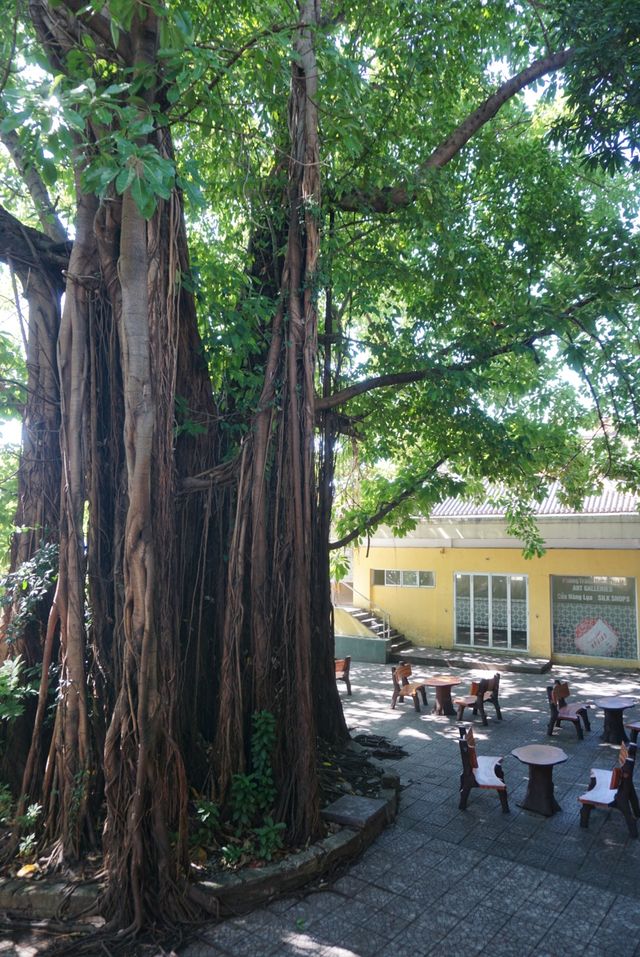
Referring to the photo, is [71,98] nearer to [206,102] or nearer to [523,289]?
[206,102]

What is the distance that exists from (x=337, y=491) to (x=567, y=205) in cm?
531

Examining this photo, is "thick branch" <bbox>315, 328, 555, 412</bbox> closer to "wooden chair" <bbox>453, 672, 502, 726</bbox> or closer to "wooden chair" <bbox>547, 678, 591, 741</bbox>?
"wooden chair" <bbox>547, 678, 591, 741</bbox>

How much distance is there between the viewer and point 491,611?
15.1m

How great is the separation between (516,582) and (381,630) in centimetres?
360

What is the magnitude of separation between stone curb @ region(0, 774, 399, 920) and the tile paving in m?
0.10

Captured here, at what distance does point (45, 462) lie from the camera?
18.4ft

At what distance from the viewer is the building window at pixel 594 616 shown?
1328cm

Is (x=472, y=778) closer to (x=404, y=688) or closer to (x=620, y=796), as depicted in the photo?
(x=620, y=796)

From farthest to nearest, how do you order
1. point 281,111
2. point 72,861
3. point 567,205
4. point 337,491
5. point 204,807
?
point 337,491
point 567,205
point 281,111
point 204,807
point 72,861

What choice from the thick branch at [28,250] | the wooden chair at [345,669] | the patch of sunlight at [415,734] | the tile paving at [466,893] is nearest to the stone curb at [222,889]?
the tile paving at [466,893]

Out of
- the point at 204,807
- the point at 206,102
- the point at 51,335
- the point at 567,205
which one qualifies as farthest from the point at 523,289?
the point at 204,807

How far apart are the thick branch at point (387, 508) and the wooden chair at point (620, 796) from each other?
381cm

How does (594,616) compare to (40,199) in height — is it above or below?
below

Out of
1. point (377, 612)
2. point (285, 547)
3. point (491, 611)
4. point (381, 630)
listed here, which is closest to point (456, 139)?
point (285, 547)
